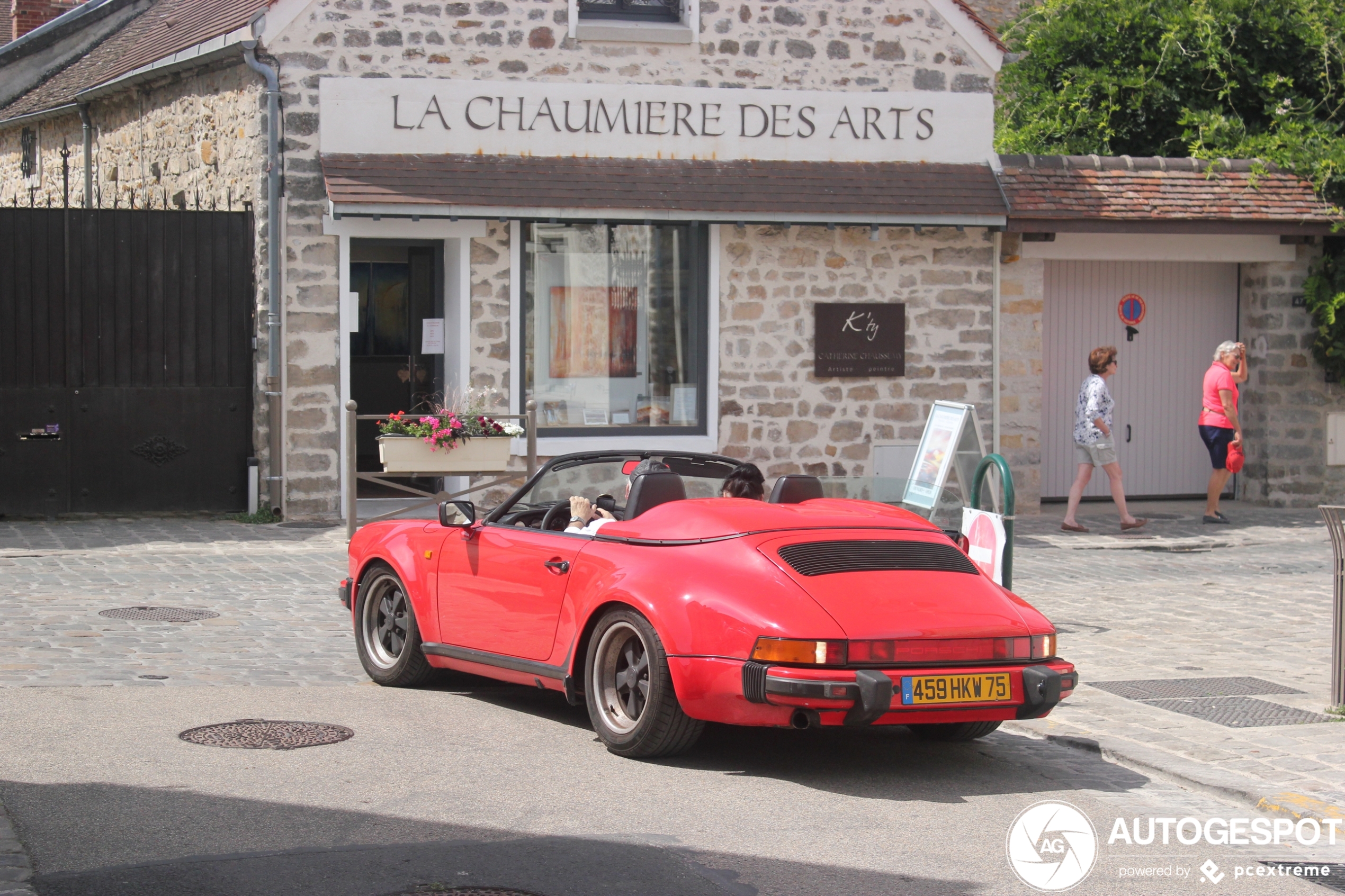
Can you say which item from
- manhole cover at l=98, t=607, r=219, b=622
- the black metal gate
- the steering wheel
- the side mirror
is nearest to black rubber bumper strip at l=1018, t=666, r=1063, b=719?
the steering wheel

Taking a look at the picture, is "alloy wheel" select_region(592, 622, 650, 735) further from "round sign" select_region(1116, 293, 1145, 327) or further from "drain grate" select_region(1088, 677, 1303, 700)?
"round sign" select_region(1116, 293, 1145, 327)

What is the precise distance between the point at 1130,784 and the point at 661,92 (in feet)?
34.4

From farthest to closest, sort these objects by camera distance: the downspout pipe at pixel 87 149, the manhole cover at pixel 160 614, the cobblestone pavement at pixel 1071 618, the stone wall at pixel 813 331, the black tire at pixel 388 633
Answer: the downspout pipe at pixel 87 149
the stone wall at pixel 813 331
the manhole cover at pixel 160 614
the black tire at pixel 388 633
the cobblestone pavement at pixel 1071 618

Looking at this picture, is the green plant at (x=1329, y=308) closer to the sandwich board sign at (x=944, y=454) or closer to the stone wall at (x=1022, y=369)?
the stone wall at (x=1022, y=369)

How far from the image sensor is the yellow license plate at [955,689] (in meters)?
5.97

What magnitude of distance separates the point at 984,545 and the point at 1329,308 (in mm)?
9858

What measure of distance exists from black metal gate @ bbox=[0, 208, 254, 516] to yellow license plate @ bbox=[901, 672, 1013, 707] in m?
10.3

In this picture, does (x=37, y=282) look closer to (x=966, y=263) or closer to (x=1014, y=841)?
(x=966, y=263)

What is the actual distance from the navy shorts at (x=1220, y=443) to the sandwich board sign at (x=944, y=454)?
5.42m

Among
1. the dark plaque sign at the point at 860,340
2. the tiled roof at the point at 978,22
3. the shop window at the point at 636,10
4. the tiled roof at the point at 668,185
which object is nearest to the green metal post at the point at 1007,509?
the tiled roof at the point at 668,185

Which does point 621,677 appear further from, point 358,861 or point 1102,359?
point 1102,359

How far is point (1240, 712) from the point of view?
7586 millimetres

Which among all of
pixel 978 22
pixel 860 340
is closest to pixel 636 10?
pixel 978 22

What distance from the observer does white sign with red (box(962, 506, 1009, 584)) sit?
27.9 ft
